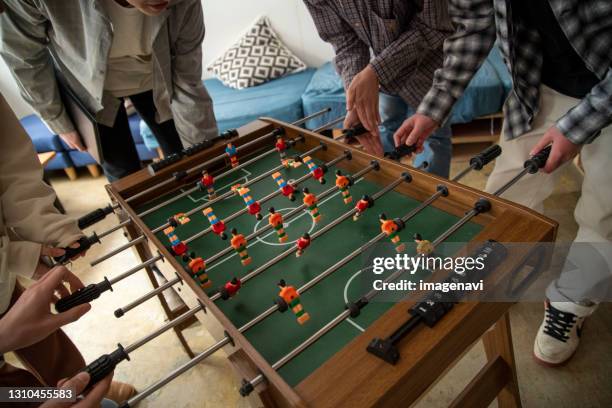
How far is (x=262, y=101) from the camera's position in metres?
2.98

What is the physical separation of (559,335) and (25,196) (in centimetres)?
176

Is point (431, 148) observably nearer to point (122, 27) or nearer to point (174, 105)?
point (174, 105)

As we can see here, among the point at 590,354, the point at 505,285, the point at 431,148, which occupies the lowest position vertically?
the point at 590,354

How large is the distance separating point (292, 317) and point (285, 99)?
2.31 m

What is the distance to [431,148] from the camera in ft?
6.14

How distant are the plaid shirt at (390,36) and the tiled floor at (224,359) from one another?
1050 millimetres

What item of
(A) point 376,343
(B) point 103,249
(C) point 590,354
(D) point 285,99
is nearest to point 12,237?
(A) point 376,343

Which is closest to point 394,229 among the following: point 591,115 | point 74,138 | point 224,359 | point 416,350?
point 416,350

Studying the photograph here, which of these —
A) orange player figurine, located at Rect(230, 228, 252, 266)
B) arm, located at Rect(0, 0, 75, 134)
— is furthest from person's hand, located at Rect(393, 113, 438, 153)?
arm, located at Rect(0, 0, 75, 134)

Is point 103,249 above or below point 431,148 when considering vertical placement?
below

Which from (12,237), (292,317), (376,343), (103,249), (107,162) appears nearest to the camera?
(376,343)

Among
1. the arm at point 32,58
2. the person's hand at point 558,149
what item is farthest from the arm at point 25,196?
the person's hand at point 558,149

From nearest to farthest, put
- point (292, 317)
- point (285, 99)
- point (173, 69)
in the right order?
point (292, 317)
point (173, 69)
point (285, 99)

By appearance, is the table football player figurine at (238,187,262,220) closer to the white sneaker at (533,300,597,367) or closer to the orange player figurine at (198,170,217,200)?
the orange player figurine at (198,170,217,200)
